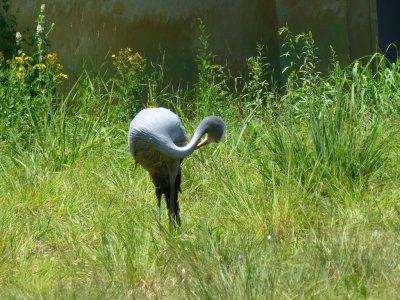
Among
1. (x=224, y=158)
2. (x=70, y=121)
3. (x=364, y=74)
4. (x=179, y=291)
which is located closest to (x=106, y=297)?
(x=179, y=291)

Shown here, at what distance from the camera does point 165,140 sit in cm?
633

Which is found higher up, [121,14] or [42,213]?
[121,14]

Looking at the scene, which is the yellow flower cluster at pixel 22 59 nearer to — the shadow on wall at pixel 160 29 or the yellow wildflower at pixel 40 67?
the yellow wildflower at pixel 40 67

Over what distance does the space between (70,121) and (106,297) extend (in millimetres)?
3645

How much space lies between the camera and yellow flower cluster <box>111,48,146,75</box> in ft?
32.4

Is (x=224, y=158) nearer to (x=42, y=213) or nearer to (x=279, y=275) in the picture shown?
(x=42, y=213)

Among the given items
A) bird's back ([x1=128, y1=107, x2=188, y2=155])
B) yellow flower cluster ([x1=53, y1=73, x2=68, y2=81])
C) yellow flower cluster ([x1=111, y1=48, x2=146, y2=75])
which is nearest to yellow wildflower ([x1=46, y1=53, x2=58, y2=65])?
yellow flower cluster ([x1=53, y1=73, x2=68, y2=81])

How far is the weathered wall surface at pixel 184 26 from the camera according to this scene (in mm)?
10555

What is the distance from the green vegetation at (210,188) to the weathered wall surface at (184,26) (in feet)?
0.63

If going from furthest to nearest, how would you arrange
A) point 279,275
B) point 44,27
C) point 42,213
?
point 44,27, point 42,213, point 279,275

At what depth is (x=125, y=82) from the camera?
10.3 m

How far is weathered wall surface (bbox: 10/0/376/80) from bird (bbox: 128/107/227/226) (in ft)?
13.0

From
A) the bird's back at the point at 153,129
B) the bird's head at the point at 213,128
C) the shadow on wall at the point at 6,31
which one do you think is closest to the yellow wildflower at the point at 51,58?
the shadow on wall at the point at 6,31

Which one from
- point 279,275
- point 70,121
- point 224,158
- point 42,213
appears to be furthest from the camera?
point 70,121
